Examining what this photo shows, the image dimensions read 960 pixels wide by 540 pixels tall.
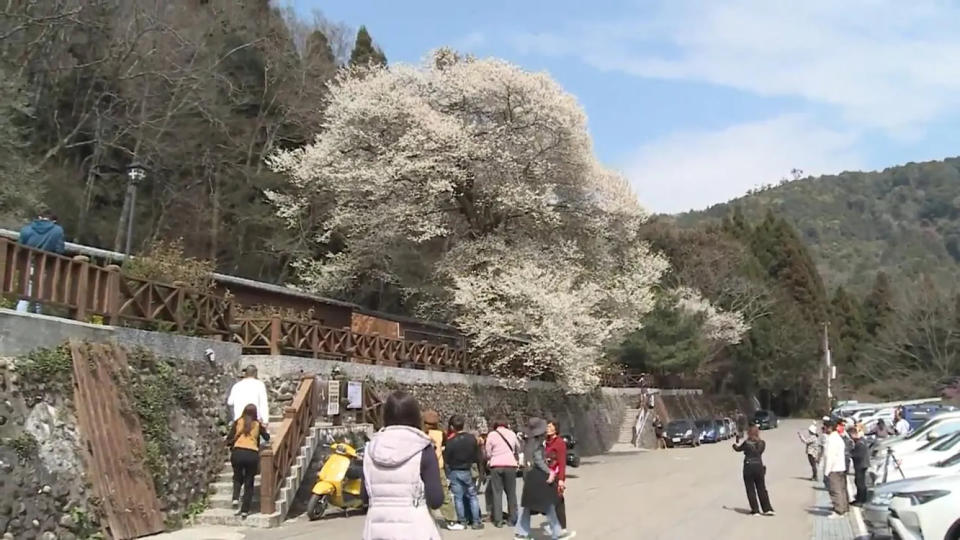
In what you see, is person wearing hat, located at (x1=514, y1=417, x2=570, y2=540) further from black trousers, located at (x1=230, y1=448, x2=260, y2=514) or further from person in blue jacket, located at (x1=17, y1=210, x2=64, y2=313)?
person in blue jacket, located at (x1=17, y1=210, x2=64, y2=313)

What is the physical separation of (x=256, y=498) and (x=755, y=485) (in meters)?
8.04

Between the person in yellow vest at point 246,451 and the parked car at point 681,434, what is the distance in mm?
31203

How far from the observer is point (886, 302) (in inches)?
3406

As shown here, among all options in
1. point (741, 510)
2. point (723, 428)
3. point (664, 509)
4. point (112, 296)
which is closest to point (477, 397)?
point (664, 509)

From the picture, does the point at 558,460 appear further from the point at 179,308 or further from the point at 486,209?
the point at 486,209

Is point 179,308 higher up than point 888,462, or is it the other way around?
point 179,308

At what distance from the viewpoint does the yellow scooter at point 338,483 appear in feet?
43.9

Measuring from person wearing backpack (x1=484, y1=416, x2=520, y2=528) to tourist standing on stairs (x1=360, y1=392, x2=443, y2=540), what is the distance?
8186 millimetres

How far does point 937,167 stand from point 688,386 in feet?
461

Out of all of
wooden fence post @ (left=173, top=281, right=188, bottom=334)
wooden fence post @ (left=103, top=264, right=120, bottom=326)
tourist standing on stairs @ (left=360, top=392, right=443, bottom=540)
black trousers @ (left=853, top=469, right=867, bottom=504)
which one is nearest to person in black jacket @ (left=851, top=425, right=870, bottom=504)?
black trousers @ (left=853, top=469, right=867, bottom=504)

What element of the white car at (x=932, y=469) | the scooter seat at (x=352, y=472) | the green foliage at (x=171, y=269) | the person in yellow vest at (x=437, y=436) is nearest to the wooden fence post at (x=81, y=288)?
the green foliage at (x=171, y=269)

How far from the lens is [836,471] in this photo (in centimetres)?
1437

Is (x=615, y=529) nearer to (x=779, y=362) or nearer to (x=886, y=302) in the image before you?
(x=779, y=362)

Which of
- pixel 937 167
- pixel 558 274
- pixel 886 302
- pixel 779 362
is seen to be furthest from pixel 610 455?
pixel 937 167
